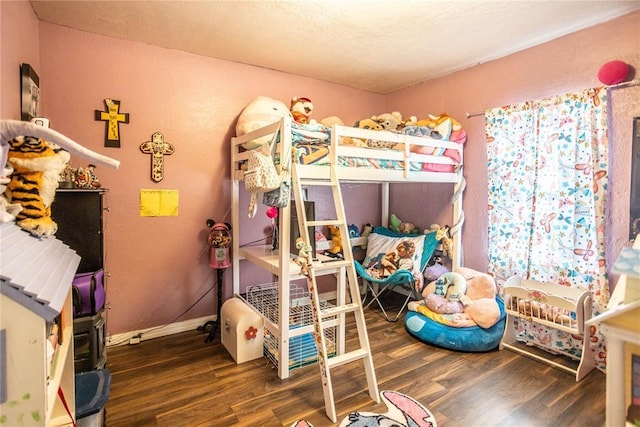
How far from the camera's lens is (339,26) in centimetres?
237

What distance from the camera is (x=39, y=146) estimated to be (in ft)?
3.37

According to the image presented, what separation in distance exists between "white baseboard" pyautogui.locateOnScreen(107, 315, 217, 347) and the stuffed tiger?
6.54ft

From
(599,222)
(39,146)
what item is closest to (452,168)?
(599,222)

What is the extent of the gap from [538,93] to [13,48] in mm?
3535

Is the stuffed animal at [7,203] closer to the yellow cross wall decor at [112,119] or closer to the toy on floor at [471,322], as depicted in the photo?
the yellow cross wall decor at [112,119]

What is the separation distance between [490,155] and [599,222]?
37.9 inches

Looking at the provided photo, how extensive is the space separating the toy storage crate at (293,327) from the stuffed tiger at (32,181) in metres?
1.56

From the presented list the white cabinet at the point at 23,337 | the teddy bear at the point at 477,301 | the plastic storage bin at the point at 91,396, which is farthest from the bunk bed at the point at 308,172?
the white cabinet at the point at 23,337

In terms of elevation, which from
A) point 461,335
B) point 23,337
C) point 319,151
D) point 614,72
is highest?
point 614,72

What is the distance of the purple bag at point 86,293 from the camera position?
1820 mm

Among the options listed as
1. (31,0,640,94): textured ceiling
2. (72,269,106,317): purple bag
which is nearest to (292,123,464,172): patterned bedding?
(31,0,640,94): textured ceiling

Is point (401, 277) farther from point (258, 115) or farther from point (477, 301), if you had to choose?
point (258, 115)

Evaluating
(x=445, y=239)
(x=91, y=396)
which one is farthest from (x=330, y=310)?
(x=445, y=239)

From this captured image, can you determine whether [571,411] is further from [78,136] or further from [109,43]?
[109,43]
